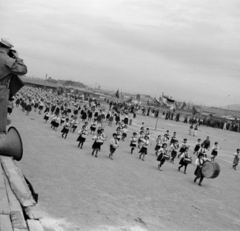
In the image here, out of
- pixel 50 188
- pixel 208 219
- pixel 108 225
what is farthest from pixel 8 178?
pixel 208 219

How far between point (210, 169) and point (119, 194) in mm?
4590

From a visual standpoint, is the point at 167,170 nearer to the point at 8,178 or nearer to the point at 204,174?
the point at 204,174

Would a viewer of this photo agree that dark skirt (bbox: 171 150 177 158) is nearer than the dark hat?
No

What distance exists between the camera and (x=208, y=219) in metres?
7.72

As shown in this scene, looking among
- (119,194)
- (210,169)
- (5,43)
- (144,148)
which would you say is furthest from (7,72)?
(144,148)

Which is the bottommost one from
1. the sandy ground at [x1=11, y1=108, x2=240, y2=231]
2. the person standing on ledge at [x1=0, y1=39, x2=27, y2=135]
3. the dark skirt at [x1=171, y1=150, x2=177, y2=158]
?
the sandy ground at [x1=11, y1=108, x2=240, y2=231]

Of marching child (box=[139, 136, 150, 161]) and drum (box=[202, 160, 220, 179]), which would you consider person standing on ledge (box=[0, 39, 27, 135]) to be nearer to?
drum (box=[202, 160, 220, 179])

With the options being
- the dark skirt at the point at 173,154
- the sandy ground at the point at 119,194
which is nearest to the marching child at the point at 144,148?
the sandy ground at the point at 119,194

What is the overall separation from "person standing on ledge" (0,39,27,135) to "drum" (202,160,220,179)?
8405 mm

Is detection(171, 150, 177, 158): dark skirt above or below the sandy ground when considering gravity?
above

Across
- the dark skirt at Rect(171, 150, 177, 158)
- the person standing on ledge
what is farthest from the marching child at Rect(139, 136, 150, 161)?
the person standing on ledge

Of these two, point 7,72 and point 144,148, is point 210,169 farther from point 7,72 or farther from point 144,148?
point 7,72

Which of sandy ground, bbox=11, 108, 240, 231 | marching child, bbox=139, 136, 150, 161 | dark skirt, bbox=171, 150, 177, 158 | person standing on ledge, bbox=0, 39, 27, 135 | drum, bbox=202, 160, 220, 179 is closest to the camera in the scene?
person standing on ledge, bbox=0, 39, 27, 135

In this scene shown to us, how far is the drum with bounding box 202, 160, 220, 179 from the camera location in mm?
11156
